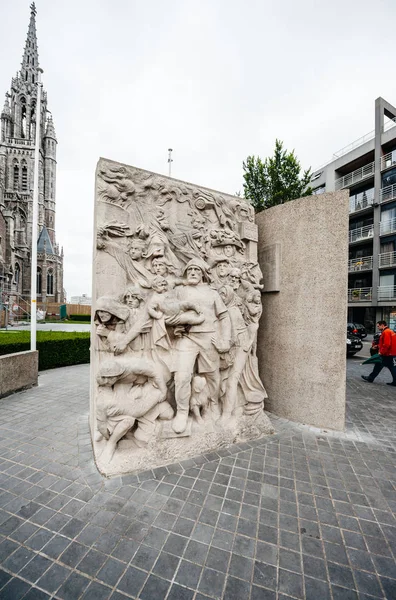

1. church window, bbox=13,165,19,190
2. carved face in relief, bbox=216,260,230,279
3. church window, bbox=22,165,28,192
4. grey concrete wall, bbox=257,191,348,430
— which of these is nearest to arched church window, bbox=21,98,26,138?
church window, bbox=13,165,19,190

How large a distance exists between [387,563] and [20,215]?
59.6 m

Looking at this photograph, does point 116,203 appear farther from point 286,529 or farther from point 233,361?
point 286,529

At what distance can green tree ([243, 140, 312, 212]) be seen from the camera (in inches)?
670

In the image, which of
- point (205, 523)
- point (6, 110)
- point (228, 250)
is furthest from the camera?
point (6, 110)

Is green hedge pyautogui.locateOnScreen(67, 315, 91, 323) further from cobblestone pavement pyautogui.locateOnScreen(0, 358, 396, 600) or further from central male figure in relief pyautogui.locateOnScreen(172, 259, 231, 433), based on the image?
→ central male figure in relief pyautogui.locateOnScreen(172, 259, 231, 433)

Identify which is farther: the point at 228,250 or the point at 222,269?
the point at 228,250

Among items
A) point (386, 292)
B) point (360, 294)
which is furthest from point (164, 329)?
point (360, 294)

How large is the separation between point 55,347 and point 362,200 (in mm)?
29165

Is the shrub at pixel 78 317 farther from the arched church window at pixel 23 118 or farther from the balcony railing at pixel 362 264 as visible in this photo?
the arched church window at pixel 23 118

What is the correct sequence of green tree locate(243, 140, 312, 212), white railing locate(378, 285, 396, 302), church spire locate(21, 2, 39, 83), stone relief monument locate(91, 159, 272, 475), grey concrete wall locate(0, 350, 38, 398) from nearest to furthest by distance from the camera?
stone relief monument locate(91, 159, 272, 475)
grey concrete wall locate(0, 350, 38, 398)
green tree locate(243, 140, 312, 212)
white railing locate(378, 285, 396, 302)
church spire locate(21, 2, 39, 83)

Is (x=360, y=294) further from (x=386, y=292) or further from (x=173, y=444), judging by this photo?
(x=173, y=444)

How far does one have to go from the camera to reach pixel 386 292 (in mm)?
23156

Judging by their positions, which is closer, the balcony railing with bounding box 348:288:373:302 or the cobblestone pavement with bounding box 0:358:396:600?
the cobblestone pavement with bounding box 0:358:396:600

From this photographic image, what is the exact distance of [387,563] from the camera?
7.79 ft
